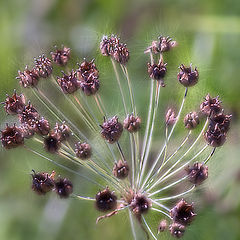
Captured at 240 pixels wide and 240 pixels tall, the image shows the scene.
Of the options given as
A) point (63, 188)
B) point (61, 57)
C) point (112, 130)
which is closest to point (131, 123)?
point (112, 130)

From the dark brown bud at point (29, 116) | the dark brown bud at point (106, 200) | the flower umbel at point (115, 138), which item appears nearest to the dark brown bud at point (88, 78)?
the flower umbel at point (115, 138)

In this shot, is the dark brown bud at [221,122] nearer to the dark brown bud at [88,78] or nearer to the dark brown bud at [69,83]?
the dark brown bud at [88,78]

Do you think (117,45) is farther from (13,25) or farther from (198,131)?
(13,25)

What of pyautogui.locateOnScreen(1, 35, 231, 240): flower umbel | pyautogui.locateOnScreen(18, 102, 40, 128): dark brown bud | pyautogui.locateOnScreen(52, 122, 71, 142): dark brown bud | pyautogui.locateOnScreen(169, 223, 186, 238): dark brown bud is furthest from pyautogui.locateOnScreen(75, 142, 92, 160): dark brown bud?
pyautogui.locateOnScreen(169, 223, 186, 238): dark brown bud

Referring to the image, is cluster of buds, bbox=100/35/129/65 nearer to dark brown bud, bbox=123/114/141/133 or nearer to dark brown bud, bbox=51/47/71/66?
dark brown bud, bbox=51/47/71/66

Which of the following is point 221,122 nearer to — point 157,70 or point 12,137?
point 157,70
